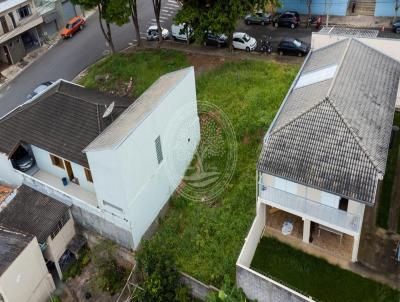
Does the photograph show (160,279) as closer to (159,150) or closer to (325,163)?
(159,150)

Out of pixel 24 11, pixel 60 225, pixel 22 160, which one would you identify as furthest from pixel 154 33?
pixel 60 225

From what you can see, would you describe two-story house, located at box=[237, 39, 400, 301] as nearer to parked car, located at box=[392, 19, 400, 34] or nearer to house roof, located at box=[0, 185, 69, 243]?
house roof, located at box=[0, 185, 69, 243]

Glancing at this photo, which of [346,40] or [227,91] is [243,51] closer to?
[227,91]

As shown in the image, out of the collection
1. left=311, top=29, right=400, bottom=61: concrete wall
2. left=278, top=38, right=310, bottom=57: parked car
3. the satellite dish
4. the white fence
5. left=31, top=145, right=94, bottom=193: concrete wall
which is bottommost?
the white fence

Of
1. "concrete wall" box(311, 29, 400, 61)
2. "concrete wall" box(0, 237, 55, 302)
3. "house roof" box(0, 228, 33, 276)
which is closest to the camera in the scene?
"house roof" box(0, 228, 33, 276)

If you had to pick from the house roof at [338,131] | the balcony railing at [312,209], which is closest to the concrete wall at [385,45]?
the house roof at [338,131]

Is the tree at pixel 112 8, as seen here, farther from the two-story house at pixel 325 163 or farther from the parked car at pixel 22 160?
the two-story house at pixel 325 163

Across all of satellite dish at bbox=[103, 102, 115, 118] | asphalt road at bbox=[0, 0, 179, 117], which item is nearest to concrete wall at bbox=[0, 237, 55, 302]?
satellite dish at bbox=[103, 102, 115, 118]

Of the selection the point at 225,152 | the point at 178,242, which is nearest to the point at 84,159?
the point at 178,242
